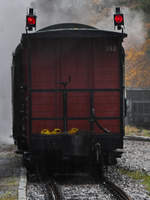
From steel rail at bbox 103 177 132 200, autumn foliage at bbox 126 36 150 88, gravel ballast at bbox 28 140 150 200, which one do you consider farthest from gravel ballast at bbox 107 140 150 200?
autumn foliage at bbox 126 36 150 88

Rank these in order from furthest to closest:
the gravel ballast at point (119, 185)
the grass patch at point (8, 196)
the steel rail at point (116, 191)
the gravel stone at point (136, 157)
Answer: the gravel stone at point (136, 157), the gravel ballast at point (119, 185), the steel rail at point (116, 191), the grass patch at point (8, 196)

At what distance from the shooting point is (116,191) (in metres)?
8.53

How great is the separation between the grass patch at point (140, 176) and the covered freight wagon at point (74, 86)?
0.89 m

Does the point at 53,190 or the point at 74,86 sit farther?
the point at 74,86

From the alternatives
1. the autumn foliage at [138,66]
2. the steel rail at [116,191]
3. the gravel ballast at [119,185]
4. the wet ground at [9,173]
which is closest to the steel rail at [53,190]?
the gravel ballast at [119,185]

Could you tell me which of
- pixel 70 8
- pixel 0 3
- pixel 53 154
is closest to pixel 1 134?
pixel 0 3

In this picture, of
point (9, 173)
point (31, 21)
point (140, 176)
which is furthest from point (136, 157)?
point (31, 21)

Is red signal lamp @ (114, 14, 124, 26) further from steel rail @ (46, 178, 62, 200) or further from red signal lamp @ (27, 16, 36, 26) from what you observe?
steel rail @ (46, 178, 62, 200)

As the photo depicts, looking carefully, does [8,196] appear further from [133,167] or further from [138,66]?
[138,66]

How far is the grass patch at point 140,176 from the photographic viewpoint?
31.6 feet

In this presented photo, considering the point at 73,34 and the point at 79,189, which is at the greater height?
the point at 73,34

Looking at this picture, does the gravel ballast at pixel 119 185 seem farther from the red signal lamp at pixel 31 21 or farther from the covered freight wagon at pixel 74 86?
the red signal lamp at pixel 31 21

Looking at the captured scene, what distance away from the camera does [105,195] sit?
27.3ft

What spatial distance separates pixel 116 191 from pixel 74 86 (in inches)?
104
